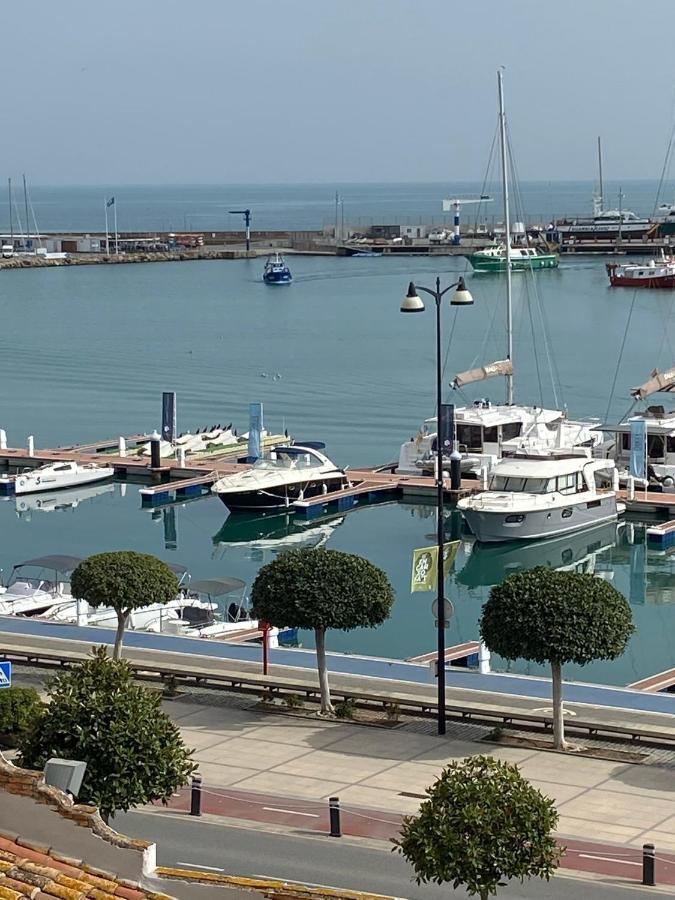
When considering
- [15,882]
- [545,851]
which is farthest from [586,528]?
[15,882]

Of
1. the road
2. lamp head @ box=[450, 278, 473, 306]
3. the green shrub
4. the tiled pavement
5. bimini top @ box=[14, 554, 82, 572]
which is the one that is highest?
lamp head @ box=[450, 278, 473, 306]

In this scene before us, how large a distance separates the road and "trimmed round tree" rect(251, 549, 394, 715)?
6.35 meters

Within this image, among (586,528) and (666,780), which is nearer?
(666,780)

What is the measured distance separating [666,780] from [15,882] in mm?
14962

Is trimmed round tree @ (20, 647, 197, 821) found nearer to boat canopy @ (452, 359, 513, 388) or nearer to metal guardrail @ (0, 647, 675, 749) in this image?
metal guardrail @ (0, 647, 675, 749)

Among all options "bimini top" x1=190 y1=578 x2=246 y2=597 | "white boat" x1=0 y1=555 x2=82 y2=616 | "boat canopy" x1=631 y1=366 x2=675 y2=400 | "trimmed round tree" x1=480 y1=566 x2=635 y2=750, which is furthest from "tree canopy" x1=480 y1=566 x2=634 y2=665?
"boat canopy" x1=631 y1=366 x2=675 y2=400

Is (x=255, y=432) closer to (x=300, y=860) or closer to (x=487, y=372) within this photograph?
(x=487, y=372)

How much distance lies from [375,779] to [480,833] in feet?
25.8

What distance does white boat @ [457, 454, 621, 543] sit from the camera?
49781mm

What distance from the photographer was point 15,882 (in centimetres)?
1077

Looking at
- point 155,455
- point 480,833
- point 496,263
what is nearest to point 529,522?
point 155,455

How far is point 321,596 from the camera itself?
91.5 ft

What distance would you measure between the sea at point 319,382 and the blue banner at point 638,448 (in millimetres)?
2581

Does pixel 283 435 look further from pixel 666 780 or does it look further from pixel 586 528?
pixel 666 780
